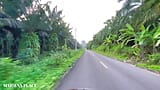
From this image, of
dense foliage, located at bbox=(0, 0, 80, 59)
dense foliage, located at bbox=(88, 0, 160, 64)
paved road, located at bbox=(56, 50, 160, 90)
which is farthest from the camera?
dense foliage, located at bbox=(0, 0, 80, 59)

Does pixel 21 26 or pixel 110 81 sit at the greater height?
pixel 21 26

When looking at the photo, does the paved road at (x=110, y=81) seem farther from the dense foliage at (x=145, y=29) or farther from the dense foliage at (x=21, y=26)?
the dense foliage at (x=21, y=26)

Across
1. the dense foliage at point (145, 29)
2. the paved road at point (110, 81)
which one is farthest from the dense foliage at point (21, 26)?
the paved road at point (110, 81)

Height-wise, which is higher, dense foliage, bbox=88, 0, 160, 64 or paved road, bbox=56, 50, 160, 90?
dense foliage, bbox=88, 0, 160, 64

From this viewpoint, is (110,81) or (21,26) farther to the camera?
(21,26)

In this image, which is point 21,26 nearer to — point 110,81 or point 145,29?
point 145,29

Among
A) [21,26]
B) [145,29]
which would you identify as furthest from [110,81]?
[21,26]

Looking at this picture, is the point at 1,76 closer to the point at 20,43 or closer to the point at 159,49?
the point at 159,49

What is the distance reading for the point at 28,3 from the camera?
38312 millimetres

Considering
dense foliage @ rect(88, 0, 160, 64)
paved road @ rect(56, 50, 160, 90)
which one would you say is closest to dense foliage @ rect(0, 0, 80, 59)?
dense foliage @ rect(88, 0, 160, 64)

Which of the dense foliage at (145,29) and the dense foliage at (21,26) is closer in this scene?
the dense foliage at (145,29)

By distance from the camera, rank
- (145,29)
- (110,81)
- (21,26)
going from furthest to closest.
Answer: (21,26) → (145,29) → (110,81)

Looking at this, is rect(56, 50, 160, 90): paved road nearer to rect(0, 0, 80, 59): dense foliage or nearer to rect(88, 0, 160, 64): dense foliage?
rect(88, 0, 160, 64): dense foliage

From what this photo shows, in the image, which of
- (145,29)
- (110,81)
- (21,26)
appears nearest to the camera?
(110,81)
